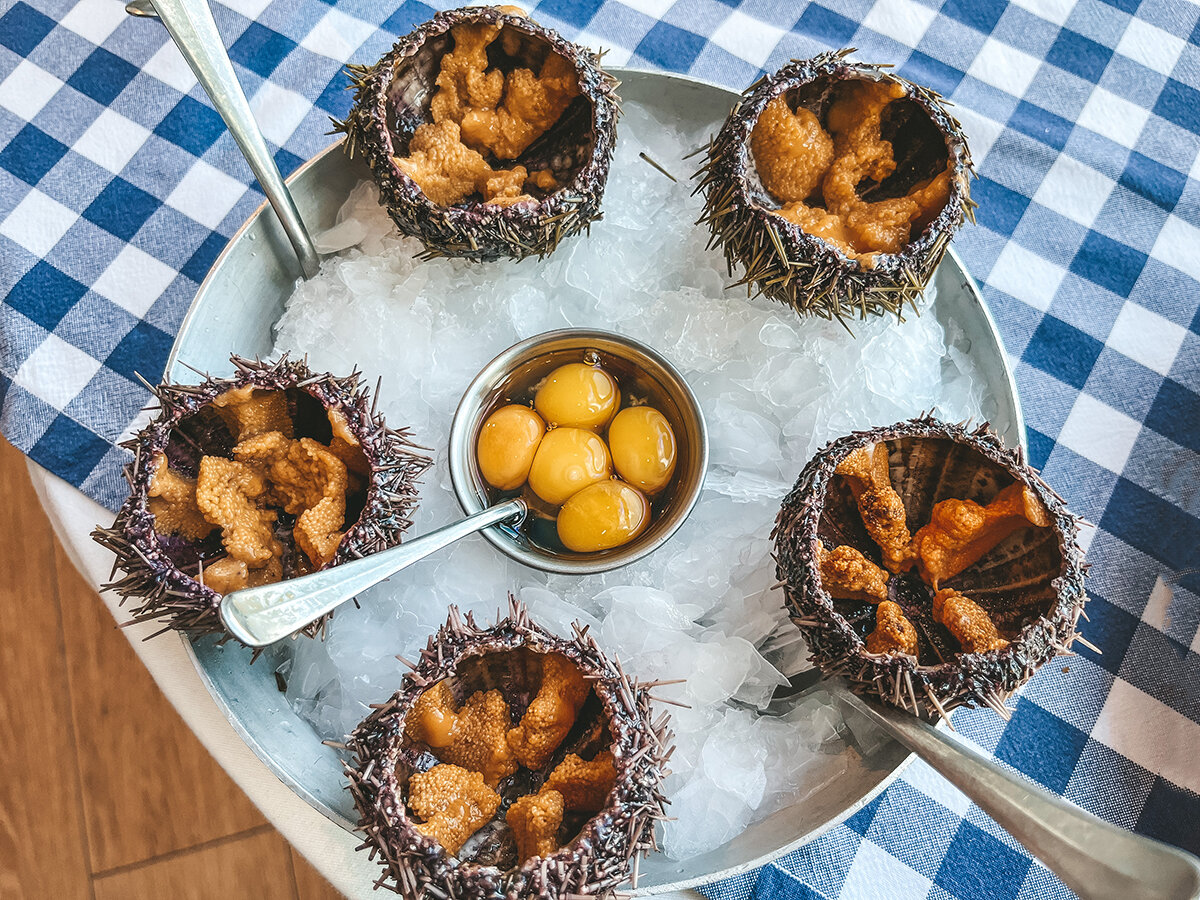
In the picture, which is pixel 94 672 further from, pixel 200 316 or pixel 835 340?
pixel 835 340

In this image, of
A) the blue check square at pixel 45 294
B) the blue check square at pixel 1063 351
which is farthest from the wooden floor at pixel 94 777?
the blue check square at pixel 1063 351

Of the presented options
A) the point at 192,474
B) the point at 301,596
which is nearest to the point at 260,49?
the point at 192,474

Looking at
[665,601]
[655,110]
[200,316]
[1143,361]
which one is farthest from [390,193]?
[1143,361]

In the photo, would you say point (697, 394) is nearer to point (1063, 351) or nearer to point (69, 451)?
point (1063, 351)

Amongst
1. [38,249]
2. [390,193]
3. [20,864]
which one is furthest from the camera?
[20,864]

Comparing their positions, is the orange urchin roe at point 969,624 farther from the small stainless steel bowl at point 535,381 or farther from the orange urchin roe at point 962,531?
the small stainless steel bowl at point 535,381
